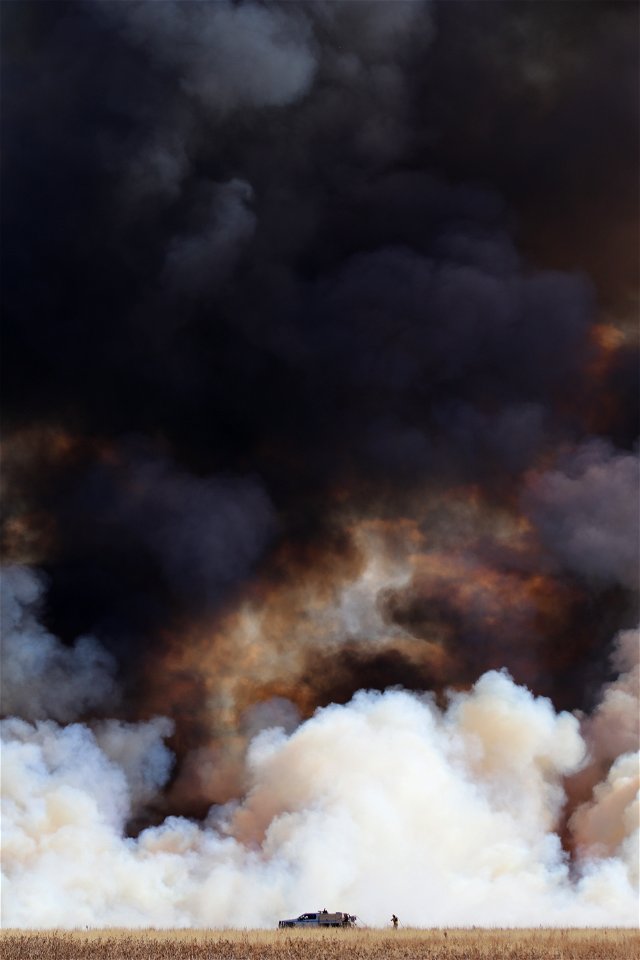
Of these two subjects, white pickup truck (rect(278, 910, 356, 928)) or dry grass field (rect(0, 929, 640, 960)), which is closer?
dry grass field (rect(0, 929, 640, 960))

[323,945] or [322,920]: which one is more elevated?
[322,920]

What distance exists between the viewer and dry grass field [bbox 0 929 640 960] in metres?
58.9

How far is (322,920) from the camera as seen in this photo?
8444 centimetres

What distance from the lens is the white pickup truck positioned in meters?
84.1

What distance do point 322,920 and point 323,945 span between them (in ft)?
69.9

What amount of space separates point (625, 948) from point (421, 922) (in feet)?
102

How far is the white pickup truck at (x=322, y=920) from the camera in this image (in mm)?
84062

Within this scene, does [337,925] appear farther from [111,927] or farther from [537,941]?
[537,941]

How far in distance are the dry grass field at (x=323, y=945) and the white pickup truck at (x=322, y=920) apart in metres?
7.61

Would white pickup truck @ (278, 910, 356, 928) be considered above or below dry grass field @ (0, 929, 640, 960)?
above

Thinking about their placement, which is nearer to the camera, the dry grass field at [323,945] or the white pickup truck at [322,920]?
the dry grass field at [323,945]

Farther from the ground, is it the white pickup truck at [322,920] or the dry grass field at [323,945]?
the white pickup truck at [322,920]

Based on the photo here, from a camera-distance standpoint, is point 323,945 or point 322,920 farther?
point 322,920

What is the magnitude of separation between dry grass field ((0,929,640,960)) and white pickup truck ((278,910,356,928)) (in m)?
7.61
